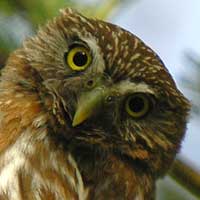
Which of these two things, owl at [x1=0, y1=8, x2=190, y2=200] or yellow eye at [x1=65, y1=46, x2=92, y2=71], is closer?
owl at [x1=0, y1=8, x2=190, y2=200]

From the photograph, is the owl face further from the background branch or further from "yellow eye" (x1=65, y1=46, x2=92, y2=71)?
the background branch

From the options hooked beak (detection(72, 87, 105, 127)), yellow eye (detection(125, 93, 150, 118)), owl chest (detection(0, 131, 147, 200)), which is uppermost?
hooked beak (detection(72, 87, 105, 127))

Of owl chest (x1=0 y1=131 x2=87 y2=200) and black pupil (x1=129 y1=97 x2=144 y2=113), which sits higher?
black pupil (x1=129 y1=97 x2=144 y2=113)

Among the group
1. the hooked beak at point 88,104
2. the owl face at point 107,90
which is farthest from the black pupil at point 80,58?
the hooked beak at point 88,104


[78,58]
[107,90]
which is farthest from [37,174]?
[78,58]

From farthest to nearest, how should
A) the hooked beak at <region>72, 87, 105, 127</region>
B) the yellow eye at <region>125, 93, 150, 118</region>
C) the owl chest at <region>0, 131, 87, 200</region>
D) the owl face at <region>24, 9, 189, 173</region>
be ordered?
the yellow eye at <region>125, 93, 150, 118</region>, the owl face at <region>24, 9, 189, 173</region>, the hooked beak at <region>72, 87, 105, 127</region>, the owl chest at <region>0, 131, 87, 200</region>

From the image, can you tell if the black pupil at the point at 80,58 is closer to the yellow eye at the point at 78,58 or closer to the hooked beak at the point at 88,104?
the yellow eye at the point at 78,58

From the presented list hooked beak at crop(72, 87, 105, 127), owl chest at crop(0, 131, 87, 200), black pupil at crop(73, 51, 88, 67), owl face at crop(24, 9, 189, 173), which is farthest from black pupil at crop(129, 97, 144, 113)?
owl chest at crop(0, 131, 87, 200)
